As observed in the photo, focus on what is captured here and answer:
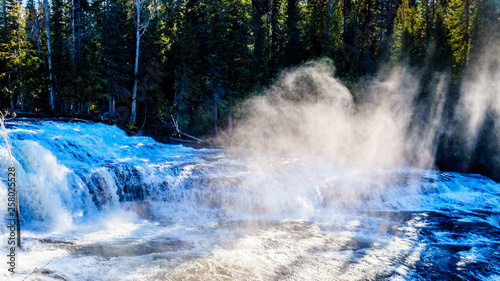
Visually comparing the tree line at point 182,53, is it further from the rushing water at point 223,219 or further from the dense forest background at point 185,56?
the rushing water at point 223,219

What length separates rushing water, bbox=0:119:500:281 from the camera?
6758 millimetres

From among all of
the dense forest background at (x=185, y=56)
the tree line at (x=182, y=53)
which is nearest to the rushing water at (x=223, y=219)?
the dense forest background at (x=185, y=56)

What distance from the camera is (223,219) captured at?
1020 centimetres

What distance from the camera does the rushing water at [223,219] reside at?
6.76 meters

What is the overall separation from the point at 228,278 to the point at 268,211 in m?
5.10

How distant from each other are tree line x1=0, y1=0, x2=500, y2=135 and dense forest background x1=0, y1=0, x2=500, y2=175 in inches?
3.6

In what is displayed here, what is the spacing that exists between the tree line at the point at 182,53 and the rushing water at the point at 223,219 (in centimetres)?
762

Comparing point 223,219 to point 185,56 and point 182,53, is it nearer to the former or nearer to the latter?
point 185,56

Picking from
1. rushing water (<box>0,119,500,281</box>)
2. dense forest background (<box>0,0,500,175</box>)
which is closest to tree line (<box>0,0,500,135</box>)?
dense forest background (<box>0,0,500,175</box>)

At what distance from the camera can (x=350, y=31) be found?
1335 inches

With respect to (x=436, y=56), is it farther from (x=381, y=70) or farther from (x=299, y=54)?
(x=299, y=54)

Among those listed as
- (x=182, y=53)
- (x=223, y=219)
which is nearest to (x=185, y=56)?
(x=182, y=53)

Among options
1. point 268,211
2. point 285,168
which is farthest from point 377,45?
point 268,211

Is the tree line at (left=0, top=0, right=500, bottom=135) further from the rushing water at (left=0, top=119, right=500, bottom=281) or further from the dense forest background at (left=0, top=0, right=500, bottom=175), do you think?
the rushing water at (left=0, top=119, right=500, bottom=281)
